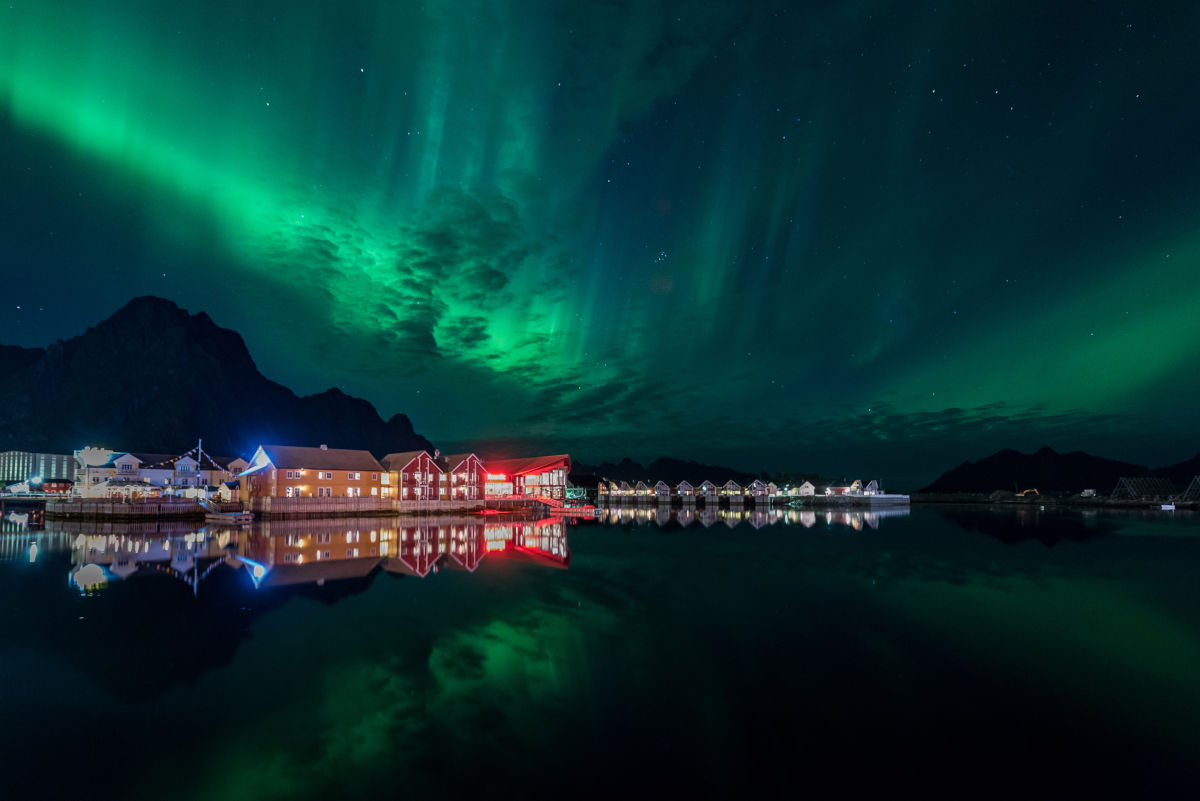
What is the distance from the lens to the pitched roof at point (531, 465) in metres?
95.6

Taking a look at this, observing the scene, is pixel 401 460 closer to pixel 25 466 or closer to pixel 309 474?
pixel 309 474

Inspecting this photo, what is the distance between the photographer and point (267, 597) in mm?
23359

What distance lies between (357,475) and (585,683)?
208ft

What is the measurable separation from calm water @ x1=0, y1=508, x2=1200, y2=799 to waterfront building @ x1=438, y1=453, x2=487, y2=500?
154 ft

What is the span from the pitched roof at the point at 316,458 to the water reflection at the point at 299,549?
8.36m

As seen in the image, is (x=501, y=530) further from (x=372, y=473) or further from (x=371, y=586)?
(x=371, y=586)

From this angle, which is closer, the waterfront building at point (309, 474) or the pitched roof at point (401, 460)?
the waterfront building at point (309, 474)

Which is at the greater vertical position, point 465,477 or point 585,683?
point 465,477

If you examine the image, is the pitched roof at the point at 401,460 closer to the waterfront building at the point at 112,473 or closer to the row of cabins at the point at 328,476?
the row of cabins at the point at 328,476

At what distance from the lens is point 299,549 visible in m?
38.8

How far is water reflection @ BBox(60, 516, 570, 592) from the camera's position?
2897cm

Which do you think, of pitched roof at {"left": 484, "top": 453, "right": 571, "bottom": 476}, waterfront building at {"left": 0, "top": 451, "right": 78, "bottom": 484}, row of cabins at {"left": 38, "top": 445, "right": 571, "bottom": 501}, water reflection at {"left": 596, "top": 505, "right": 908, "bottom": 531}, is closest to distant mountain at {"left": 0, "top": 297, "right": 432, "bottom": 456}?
waterfront building at {"left": 0, "top": 451, "right": 78, "bottom": 484}

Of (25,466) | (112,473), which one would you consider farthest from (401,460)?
(25,466)

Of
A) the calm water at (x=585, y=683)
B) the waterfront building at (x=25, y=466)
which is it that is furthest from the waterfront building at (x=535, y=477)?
the waterfront building at (x=25, y=466)
